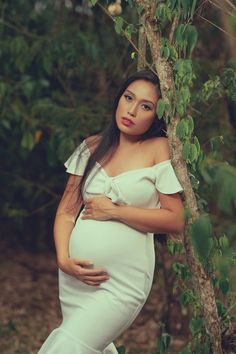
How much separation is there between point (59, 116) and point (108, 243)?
274cm

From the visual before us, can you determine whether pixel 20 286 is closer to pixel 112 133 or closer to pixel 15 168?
pixel 15 168

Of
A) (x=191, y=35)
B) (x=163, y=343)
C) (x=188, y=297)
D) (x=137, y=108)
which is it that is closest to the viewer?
(x=191, y=35)

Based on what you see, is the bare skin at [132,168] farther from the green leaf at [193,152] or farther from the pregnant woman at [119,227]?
the green leaf at [193,152]

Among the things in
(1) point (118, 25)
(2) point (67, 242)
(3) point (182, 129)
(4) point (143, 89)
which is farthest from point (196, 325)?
(1) point (118, 25)

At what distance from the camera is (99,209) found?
3.70 metres

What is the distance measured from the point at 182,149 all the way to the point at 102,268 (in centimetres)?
57

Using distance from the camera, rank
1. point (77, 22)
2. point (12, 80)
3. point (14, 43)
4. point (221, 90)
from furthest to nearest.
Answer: point (77, 22) < point (12, 80) < point (14, 43) < point (221, 90)

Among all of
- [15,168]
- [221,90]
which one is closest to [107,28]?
[15,168]

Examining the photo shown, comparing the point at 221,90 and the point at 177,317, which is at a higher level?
the point at 221,90

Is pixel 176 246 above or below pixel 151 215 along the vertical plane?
below

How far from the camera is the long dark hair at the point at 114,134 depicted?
379 cm

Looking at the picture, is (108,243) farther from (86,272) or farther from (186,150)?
(186,150)

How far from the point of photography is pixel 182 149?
3650 millimetres

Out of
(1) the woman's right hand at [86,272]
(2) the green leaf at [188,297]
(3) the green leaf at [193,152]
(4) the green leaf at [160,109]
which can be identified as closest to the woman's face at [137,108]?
(4) the green leaf at [160,109]
